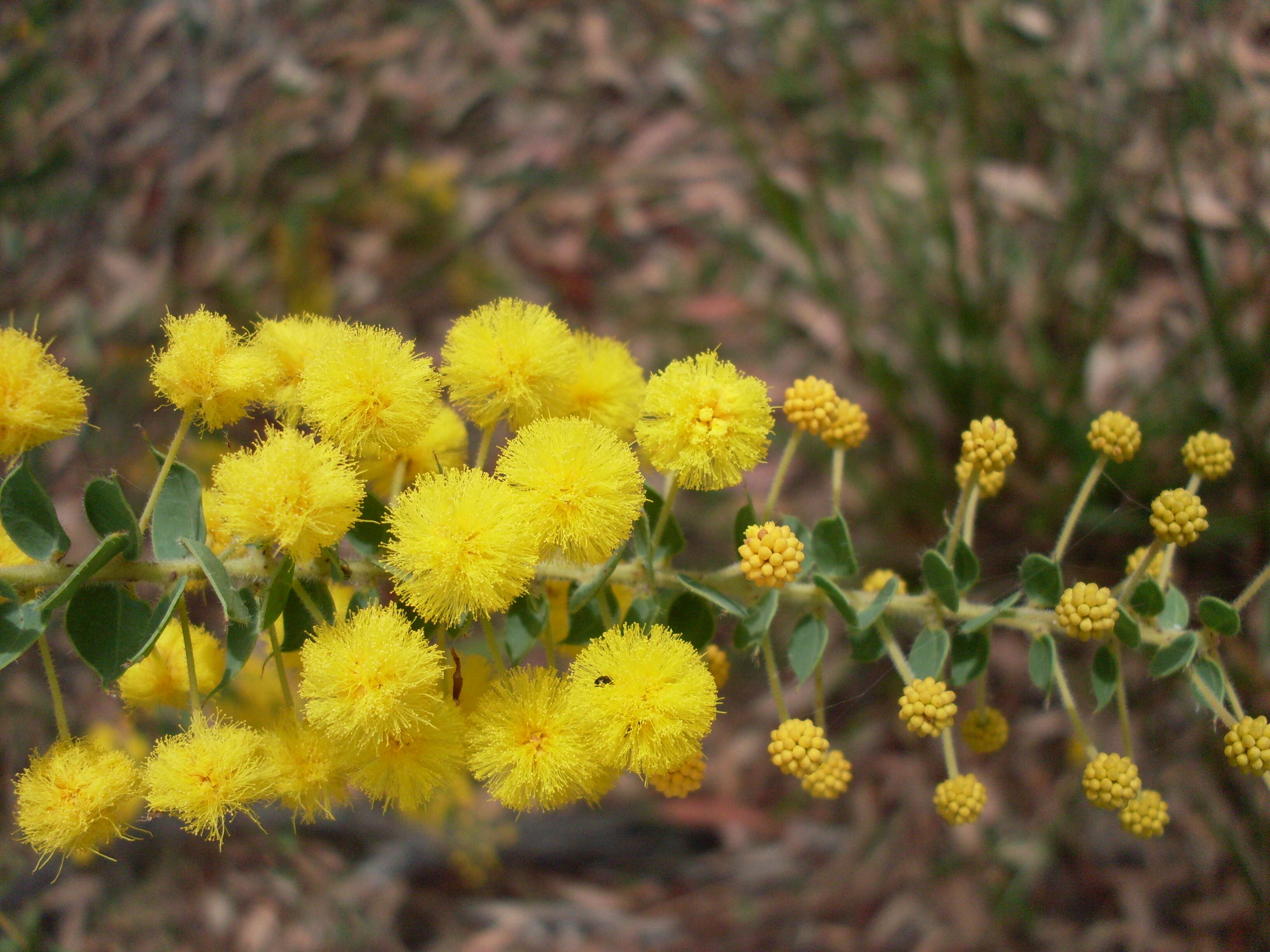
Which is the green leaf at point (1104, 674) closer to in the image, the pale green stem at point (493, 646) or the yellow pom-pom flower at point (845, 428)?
the yellow pom-pom flower at point (845, 428)

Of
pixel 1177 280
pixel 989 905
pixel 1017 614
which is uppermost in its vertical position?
pixel 1017 614

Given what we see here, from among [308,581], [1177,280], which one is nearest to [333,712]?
[308,581]

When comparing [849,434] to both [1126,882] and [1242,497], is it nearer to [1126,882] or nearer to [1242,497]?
[1242,497]

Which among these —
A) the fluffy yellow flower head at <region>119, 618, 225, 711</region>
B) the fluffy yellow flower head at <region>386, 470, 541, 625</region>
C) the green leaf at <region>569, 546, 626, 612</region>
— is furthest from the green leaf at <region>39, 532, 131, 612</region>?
the green leaf at <region>569, 546, 626, 612</region>

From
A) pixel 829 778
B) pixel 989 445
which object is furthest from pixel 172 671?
pixel 989 445

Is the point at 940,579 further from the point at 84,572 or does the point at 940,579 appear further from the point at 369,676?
the point at 84,572

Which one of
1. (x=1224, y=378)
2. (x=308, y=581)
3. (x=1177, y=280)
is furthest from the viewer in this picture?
(x=1177, y=280)

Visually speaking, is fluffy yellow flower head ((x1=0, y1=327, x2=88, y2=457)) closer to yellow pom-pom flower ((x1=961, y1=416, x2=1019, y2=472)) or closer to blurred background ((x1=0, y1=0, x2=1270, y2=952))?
yellow pom-pom flower ((x1=961, y1=416, x2=1019, y2=472))

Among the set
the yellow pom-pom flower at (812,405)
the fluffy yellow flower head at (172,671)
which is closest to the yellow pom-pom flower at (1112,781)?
the yellow pom-pom flower at (812,405)
